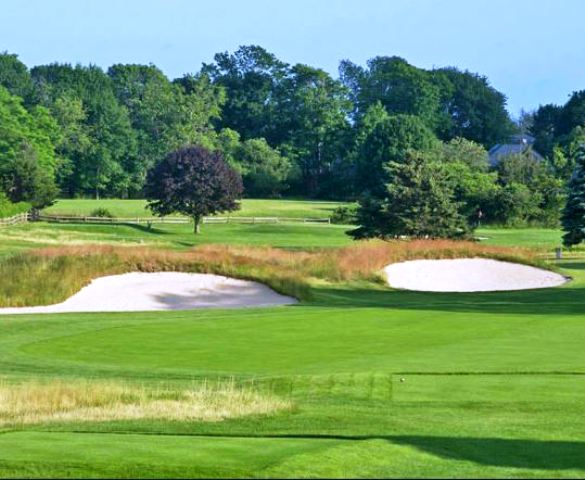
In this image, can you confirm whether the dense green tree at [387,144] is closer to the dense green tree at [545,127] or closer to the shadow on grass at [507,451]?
the dense green tree at [545,127]

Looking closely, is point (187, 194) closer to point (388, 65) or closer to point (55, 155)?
point (55, 155)

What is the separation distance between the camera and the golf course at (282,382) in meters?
12.5

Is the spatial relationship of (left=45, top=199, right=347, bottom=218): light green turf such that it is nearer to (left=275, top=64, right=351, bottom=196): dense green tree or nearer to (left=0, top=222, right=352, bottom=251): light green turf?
(left=0, top=222, right=352, bottom=251): light green turf

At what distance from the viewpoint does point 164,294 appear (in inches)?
1759

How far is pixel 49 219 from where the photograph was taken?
102 meters

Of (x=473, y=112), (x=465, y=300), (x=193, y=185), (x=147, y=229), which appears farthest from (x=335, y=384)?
(x=473, y=112)

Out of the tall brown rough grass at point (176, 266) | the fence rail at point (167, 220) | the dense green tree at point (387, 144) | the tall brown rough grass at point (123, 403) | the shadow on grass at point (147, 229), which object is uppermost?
the dense green tree at point (387, 144)

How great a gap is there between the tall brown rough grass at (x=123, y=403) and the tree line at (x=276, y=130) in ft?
259

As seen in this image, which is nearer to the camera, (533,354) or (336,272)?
(533,354)

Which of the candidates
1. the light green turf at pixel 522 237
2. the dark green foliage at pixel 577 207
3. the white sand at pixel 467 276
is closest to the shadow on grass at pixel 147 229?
the light green turf at pixel 522 237

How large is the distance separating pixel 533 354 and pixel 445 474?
47.1 feet

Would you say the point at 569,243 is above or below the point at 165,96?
below

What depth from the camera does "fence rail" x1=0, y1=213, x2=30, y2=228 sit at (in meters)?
90.4

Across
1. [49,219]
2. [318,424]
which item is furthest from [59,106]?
[318,424]
